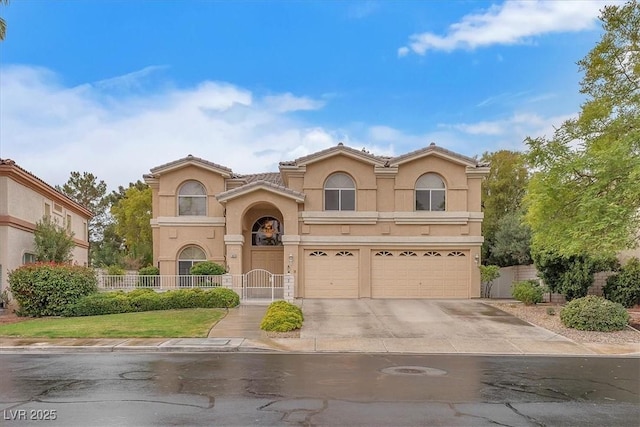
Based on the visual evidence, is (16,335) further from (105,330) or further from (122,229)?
(122,229)

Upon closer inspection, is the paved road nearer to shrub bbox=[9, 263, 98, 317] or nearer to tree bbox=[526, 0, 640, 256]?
tree bbox=[526, 0, 640, 256]

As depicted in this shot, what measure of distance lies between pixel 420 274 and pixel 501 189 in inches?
555

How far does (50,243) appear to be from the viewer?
24.0 m

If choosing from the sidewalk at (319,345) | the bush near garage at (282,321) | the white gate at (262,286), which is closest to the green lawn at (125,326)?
the sidewalk at (319,345)

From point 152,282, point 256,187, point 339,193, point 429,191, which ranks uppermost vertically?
point 256,187

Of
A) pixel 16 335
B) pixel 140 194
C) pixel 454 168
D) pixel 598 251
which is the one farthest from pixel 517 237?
pixel 140 194

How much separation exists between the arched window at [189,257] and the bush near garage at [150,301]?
5.22m

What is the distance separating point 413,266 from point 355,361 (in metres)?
14.3

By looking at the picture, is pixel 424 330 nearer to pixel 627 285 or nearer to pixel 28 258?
pixel 627 285

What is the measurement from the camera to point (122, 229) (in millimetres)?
48344

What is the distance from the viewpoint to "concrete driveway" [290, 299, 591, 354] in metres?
14.8

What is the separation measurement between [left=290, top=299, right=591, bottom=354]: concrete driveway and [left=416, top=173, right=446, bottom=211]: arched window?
211 inches

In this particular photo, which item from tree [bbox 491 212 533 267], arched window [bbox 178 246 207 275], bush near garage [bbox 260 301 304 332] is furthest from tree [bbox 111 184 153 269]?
bush near garage [bbox 260 301 304 332]

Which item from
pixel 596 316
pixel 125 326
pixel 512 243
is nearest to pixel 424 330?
pixel 596 316
